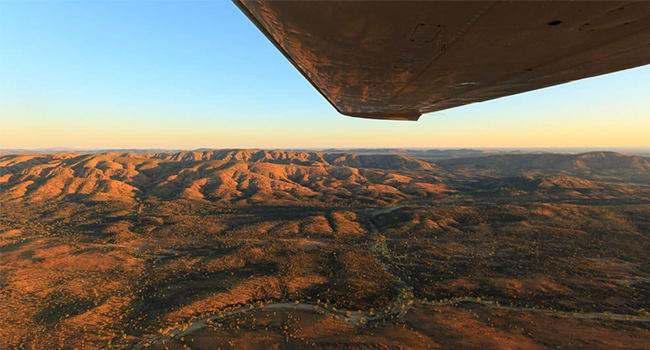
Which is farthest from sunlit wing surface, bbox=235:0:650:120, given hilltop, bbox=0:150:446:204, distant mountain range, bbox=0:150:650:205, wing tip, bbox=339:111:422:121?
hilltop, bbox=0:150:446:204

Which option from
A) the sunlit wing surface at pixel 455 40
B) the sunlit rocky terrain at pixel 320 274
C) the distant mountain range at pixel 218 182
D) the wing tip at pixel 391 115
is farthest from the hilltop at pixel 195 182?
the sunlit wing surface at pixel 455 40

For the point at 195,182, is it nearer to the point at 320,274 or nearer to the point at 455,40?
the point at 320,274

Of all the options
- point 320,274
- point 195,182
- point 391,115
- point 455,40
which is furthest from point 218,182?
point 455,40

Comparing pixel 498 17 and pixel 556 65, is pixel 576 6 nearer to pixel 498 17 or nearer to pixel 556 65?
pixel 498 17

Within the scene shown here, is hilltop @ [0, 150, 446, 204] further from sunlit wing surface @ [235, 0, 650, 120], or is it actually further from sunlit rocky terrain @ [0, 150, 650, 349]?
→ sunlit wing surface @ [235, 0, 650, 120]

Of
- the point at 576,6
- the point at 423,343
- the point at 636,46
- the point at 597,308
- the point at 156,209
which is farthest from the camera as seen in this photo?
the point at 156,209

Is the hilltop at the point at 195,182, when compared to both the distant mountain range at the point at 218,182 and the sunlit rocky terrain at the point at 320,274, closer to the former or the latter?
the distant mountain range at the point at 218,182

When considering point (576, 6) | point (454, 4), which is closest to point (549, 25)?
point (576, 6)
